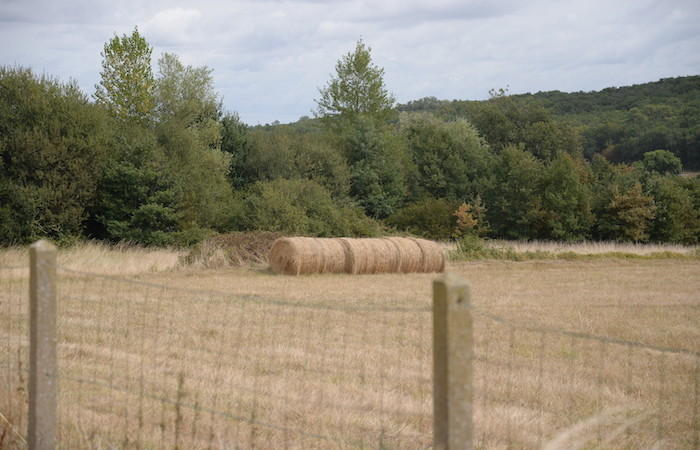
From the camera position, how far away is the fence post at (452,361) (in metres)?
2.42

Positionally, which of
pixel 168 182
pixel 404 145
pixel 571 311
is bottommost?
pixel 571 311

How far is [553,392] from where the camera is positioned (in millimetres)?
7027

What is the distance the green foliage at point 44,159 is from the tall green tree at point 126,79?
11631 mm

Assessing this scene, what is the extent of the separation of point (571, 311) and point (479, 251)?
1257 centimetres

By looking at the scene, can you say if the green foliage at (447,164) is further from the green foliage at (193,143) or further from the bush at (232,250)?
the bush at (232,250)

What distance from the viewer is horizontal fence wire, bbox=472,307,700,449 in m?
5.55

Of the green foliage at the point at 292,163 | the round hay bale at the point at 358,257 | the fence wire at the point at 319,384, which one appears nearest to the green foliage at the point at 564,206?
the green foliage at the point at 292,163

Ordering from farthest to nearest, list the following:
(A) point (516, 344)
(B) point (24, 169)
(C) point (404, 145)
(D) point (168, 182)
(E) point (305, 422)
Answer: (C) point (404, 145) < (D) point (168, 182) < (B) point (24, 169) < (A) point (516, 344) < (E) point (305, 422)

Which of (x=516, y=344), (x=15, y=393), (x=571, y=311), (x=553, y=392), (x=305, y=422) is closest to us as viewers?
(x=15, y=393)

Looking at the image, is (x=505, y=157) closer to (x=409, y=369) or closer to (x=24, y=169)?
(x=24, y=169)

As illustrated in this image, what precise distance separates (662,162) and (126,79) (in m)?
48.7

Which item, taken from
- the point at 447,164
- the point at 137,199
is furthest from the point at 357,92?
the point at 137,199

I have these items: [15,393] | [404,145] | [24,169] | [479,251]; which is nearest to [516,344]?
[15,393]

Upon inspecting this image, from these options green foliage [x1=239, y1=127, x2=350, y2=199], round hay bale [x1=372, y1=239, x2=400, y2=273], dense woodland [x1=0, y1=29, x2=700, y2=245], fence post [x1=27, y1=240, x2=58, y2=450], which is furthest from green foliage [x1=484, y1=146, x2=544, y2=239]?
fence post [x1=27, y1=240, x2=58, y2=450]
